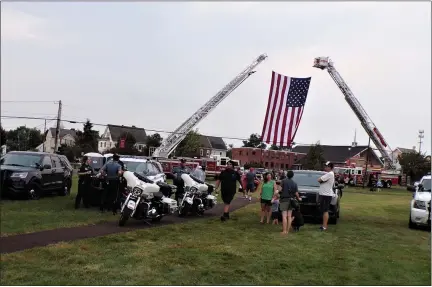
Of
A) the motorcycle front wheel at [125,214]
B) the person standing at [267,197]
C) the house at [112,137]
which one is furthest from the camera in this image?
the house at [112,137]

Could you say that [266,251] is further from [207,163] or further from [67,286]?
[207,163]

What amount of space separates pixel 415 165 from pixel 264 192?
192ft

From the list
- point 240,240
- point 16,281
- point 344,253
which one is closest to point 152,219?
point 240,240

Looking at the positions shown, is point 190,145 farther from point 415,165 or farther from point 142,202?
point 142,202

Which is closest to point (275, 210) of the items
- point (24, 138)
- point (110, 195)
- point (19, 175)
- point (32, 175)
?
point (110, 195)

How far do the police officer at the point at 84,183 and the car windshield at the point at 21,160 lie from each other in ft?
8.06

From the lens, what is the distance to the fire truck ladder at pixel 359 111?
155 feet

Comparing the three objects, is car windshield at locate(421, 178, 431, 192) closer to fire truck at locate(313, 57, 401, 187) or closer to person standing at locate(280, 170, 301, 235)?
person standing at locate(280, 170, 301, 235)

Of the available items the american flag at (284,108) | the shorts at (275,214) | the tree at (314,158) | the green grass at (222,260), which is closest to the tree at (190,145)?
the tree at (314,158)

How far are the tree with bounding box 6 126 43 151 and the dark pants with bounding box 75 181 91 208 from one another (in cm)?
7669

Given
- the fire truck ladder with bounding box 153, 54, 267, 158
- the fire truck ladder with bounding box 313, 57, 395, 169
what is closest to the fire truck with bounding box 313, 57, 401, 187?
the fire truck ladder with bounding box 313, 57, 395, 169

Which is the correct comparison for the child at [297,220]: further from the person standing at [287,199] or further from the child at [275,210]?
the child at [275,210]

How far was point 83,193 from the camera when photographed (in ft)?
46.7

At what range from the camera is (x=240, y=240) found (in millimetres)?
9867
